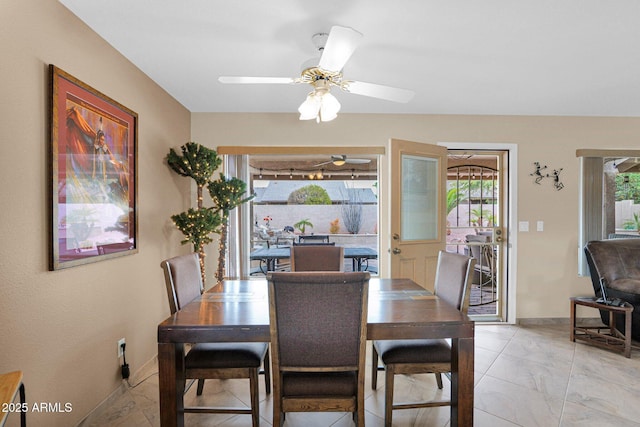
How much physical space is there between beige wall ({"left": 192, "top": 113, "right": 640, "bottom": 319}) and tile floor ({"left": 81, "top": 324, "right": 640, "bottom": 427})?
74 centimetres

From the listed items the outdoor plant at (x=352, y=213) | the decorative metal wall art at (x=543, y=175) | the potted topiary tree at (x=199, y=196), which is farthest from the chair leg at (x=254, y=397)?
the outdoor plant at (x=352, y=213)

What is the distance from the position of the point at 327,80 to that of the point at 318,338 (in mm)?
1385

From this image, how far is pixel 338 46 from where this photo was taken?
157cm

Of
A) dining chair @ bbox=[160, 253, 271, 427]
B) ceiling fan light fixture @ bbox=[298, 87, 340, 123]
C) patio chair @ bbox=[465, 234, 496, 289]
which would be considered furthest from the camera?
patio chair @ bbox=[465, 234, 496, 289]

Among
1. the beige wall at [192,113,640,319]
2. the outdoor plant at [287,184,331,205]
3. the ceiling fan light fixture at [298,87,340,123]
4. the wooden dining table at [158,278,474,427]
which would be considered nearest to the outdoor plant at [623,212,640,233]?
the beige wall at [192,113,640,319]

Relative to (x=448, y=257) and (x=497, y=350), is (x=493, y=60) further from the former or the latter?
(x=497, y=350)

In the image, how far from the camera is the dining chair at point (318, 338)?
1416mm

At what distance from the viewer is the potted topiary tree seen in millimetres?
2873

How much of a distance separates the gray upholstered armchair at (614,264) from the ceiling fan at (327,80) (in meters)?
2.75

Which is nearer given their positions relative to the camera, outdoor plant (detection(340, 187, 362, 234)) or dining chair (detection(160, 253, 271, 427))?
dining chair (detection(160, 253, 271, 427))

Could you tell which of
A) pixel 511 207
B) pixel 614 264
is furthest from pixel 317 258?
pixel 614 264

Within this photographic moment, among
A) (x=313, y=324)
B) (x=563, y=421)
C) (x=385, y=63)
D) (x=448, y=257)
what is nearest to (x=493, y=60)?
(x=385, y=63)

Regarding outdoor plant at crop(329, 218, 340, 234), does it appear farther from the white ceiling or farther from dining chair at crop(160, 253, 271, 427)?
dining chair at crop(160, 253, 271, 427)

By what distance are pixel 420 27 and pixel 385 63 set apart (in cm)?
48
